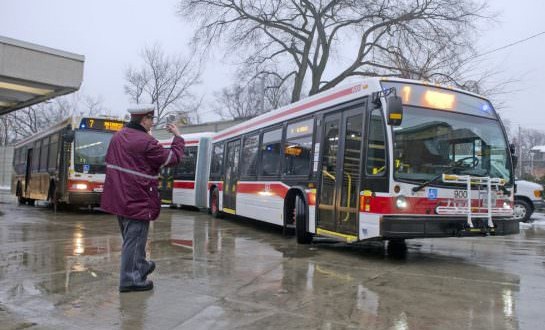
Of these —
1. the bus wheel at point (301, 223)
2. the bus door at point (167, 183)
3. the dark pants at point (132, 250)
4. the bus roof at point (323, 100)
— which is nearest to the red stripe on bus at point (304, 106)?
the bus roof at point (323, 100)

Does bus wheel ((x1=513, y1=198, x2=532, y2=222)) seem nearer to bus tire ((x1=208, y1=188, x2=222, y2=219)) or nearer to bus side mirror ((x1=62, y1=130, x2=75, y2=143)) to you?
bus tire ((x1=208, y1=188, x2=222, y2=219))

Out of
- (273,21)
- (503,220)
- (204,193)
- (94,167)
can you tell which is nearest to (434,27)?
(273,21)

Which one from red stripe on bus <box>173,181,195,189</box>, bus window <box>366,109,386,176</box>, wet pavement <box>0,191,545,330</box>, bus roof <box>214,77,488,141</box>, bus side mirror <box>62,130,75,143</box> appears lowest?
wet pavement <box>0,191,545,330</box>

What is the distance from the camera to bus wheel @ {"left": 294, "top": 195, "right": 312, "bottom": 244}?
10.0 meters

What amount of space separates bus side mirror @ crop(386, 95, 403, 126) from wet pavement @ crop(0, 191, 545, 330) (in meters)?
2.14

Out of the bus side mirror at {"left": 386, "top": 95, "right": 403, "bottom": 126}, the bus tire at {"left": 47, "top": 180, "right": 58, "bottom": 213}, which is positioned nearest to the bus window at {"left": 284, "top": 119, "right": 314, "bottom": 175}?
the bus side mirror at {"left": 386, "top": 95, "right": 403, "bottom": 126}

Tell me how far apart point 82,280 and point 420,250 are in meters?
6.23

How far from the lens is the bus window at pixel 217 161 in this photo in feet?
54.4

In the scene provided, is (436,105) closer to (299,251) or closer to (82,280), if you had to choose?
(299,251)

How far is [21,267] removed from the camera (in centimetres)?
727

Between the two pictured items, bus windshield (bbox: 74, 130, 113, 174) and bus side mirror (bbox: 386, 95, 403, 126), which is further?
bus windshield (bbox: 74, 130, 113, 174)

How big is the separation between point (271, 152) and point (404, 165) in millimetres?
5064

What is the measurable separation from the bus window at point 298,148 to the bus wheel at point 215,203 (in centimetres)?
581

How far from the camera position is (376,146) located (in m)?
7.81
